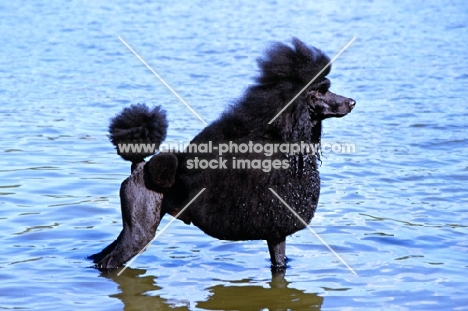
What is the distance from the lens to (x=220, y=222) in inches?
243

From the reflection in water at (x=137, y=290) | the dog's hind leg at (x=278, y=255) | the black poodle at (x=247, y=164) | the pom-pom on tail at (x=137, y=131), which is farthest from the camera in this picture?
the dog's hind leg at (x=278, y=255)

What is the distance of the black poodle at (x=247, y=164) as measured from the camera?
20.1 ft

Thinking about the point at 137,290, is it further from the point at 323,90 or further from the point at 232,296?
the point at 323,90

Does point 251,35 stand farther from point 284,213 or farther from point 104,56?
point 284,213

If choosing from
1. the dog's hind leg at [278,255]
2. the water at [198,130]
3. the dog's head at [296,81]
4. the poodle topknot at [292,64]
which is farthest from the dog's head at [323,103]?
the water at [198,130]

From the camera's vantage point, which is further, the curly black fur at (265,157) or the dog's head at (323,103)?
the dog's head at (323,103)

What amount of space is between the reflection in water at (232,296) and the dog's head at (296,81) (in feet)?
3.63

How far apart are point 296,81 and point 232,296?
1595mm

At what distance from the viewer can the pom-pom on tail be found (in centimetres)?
624

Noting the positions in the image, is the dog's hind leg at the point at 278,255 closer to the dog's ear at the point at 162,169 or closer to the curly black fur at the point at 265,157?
the curly black fur at the point at 265,157

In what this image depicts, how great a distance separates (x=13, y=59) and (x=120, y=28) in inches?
143

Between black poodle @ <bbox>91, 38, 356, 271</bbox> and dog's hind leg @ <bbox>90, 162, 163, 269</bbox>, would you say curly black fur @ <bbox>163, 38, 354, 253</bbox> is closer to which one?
black poodle @ <bbox>91, 38, 356, 271</bbox>

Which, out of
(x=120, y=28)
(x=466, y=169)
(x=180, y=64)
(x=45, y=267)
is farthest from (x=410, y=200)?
(x=120, y=28)

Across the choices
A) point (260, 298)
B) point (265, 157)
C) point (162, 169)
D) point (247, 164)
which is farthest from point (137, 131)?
point (260, 298)
